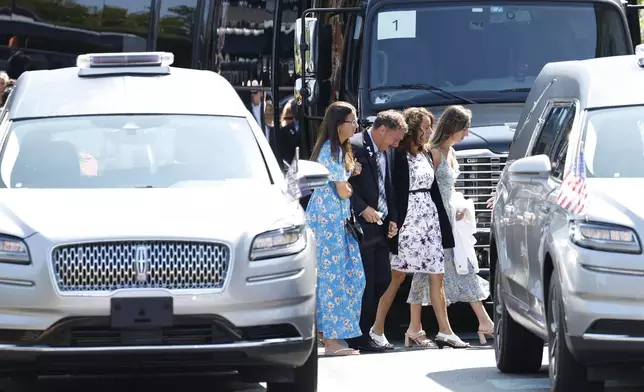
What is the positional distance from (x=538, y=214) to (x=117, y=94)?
8.82 ft

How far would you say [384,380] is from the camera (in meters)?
11.2

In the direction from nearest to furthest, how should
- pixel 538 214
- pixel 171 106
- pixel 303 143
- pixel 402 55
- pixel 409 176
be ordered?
pixel 538 214 < pixel 171 106 < pixel 409 176 < pixel 402 55 < pixel 303 143

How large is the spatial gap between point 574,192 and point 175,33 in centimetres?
989

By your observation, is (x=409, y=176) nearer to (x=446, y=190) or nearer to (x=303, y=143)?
(x=446, y=190)

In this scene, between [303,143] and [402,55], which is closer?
[402,55]

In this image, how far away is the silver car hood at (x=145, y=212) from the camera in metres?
8.93

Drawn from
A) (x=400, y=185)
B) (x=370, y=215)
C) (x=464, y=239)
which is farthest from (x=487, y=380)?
(x=464, y=239)

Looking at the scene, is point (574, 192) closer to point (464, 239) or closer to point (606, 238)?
point (606, 238)

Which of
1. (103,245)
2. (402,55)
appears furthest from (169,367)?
(402,55)

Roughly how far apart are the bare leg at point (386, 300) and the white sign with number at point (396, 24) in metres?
2.64

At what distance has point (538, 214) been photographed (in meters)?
9.87

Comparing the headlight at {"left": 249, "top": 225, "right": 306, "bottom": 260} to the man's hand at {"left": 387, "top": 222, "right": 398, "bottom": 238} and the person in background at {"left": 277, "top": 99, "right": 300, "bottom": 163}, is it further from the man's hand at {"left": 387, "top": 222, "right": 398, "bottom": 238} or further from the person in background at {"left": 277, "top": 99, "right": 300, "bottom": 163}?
the person in background at {"left": 277, "top": 99, "right": 300, "bottom": 163}

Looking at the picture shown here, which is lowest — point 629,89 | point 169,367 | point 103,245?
point 169,367

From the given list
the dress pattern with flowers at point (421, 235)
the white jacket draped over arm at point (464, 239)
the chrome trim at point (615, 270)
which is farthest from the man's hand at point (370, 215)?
the chrome trim at point (615, 270)
